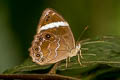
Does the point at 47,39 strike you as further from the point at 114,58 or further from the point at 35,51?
the point at 114,58

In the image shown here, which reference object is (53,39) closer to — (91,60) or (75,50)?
(75,50)

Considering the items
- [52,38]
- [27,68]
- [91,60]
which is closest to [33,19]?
[52,38]

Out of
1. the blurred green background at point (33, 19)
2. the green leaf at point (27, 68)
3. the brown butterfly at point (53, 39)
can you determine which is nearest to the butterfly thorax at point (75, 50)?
the brown butterfly at point (53, 39)

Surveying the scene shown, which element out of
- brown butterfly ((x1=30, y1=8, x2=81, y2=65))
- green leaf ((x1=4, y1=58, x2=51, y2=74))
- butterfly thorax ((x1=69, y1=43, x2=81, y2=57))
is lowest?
green leaf ((x1=4, y1=58, x2=51, y2=74))

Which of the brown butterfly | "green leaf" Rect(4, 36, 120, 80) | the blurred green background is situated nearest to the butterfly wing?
the brown butterfly

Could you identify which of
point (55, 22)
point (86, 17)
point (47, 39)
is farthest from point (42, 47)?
point (86, 17)

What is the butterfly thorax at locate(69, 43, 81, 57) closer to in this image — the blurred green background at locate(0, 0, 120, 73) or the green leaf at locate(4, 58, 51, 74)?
the green leaf at locate(4, 58, 51, 74)
